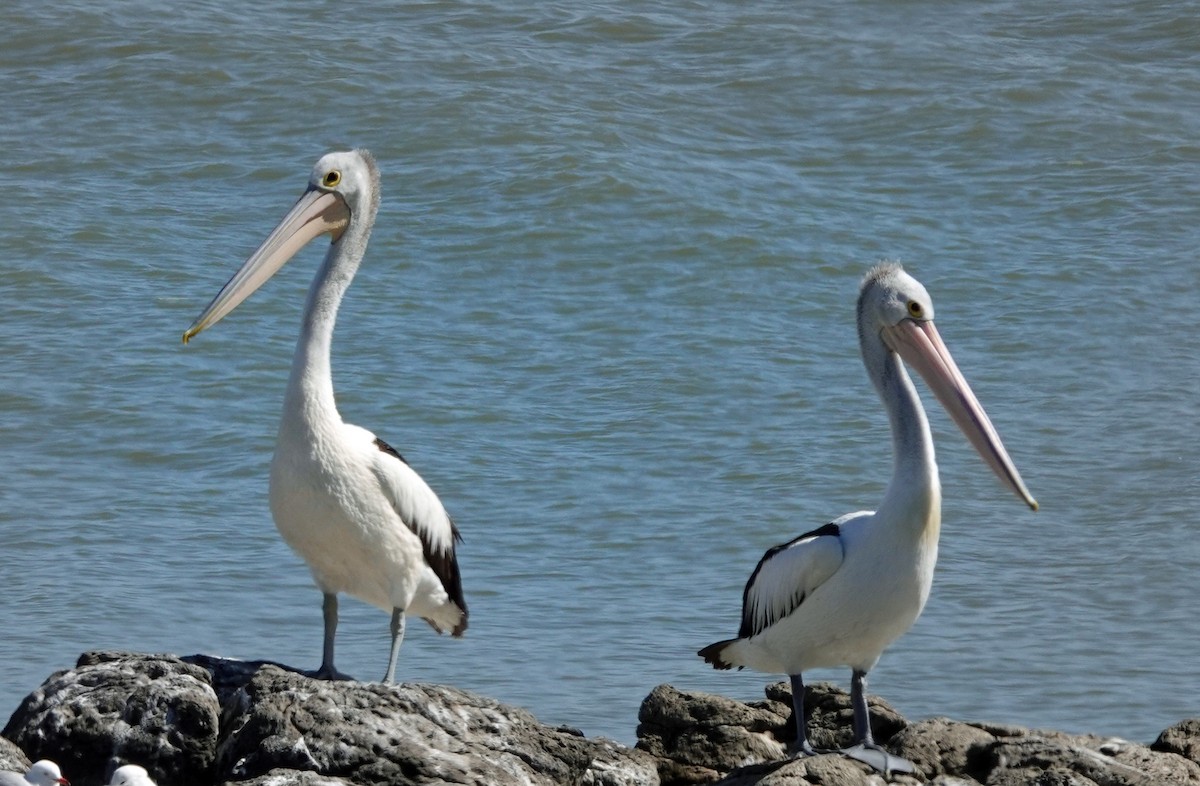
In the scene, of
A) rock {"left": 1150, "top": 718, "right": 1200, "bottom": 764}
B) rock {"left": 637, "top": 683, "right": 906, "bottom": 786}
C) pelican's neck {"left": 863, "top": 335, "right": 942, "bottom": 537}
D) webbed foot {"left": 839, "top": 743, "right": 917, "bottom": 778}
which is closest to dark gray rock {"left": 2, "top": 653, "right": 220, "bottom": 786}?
rock {"left": 637, "top": 683, "right": 906, "bottom": 786}

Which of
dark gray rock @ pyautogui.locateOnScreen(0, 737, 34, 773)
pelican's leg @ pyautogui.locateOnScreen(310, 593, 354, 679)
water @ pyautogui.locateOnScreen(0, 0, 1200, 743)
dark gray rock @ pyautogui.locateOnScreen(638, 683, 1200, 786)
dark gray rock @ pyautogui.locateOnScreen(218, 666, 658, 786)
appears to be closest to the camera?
dark gray rock @ pyautogui.locateOnScreen(218, 666, 658, 786)

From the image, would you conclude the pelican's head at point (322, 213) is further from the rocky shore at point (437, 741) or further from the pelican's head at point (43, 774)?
the pelican's head at point (43, 774)

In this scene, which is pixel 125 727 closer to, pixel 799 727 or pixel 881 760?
pixel 799 727

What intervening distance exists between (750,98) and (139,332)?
211 inches

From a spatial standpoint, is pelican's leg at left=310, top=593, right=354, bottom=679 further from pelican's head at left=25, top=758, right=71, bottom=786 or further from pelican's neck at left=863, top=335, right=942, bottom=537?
pelican's neck at left=863, top=335, right=942, bottom=537

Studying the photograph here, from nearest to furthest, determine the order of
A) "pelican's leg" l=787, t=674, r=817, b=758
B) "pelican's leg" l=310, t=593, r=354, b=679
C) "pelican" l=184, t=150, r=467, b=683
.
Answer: "pelican's leg" l=787, t=674, r=817, b=758 < "pelican" l=184, t=150, r=467, b=683 < "pelican's leg" l=310, t=593, r=354, b=679

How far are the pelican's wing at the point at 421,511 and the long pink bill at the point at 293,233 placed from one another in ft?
2.41

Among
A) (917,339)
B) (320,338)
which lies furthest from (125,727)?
(917,339)

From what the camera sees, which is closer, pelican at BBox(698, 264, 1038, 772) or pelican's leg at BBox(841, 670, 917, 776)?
pelican's leg at BBox(841, 670, 917, 776)

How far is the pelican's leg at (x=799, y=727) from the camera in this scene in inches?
190

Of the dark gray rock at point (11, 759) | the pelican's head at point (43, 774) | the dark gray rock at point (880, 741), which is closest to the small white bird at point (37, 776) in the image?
the pelican's head at point (43, 774)

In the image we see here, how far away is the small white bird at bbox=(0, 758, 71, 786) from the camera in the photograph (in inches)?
169

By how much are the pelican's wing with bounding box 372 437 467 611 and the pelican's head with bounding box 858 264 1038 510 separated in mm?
1358

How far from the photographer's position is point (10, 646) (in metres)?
6.59
